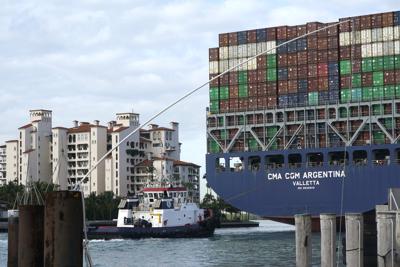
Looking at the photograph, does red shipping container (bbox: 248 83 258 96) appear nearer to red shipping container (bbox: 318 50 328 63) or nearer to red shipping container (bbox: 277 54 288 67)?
red shipping container (bbox: 277 54 288 67)

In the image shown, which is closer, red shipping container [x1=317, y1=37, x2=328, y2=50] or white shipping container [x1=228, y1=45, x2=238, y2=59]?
red shipping container [x1=317, y1=37, x2=328, y2=50]

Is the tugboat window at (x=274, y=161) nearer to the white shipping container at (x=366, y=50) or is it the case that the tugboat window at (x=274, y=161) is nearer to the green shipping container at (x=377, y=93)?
the green shipping container at (x=377, y=93)

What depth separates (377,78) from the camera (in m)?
60.0

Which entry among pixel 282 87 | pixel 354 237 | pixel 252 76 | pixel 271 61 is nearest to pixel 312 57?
pixel 282 87

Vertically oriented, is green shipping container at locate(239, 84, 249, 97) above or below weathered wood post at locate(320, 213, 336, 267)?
above

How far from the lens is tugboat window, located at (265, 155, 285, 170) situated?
2461 inches

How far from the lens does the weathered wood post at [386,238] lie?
18578 millimetres

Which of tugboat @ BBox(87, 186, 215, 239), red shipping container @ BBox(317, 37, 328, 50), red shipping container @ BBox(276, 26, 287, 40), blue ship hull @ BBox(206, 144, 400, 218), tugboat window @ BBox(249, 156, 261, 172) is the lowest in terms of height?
tugboat @ BBox(87, 186, 215, 239)

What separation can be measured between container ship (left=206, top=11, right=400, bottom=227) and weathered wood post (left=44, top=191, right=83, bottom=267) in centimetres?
4554

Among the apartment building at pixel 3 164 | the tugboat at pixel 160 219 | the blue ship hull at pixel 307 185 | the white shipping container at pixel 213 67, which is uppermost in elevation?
the white shipping container at pixel 213 67

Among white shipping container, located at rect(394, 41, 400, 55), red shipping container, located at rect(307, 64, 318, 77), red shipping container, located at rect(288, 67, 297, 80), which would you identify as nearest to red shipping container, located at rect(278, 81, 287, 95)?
red shipping container, located at rect(288, 67, 297, 80)

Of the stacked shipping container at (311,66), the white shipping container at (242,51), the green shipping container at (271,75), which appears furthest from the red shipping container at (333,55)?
the white shipping container at (242,51)

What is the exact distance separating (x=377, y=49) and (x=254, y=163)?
1272 centimetres

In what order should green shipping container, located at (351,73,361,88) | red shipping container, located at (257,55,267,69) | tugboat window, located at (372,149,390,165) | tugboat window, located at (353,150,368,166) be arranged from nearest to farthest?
tugboat window, located at (372,149,390,165) < tugboat window, located at (353,150,368,166) < green shipping container, located at (351,73,361,88) < red shipping container, located at (257,55,267,69)
